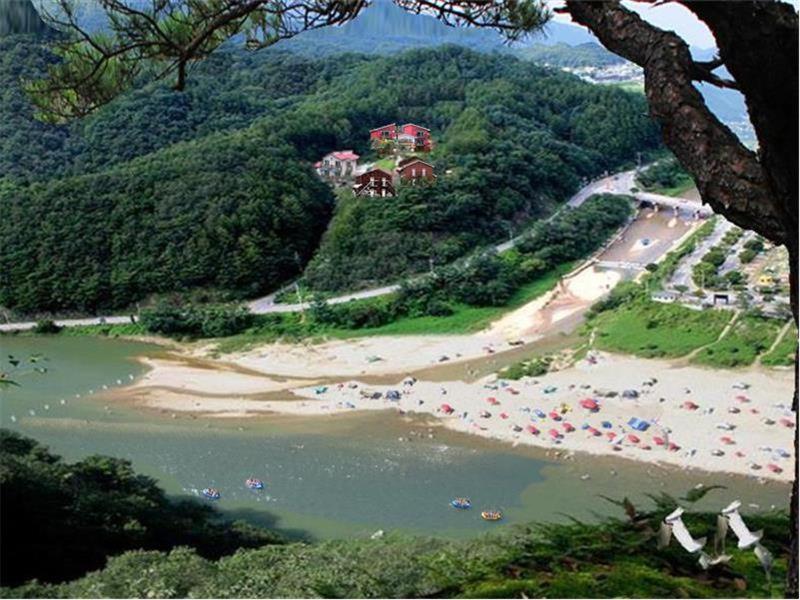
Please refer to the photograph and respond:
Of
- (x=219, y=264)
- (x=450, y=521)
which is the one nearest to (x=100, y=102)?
(x=450, y=521)

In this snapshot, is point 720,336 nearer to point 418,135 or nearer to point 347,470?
point 347,470

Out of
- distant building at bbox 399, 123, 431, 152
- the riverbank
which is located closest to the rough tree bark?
the riverbank

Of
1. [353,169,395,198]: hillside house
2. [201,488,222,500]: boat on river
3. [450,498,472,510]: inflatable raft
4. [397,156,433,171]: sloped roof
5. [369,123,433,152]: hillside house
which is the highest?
[369,123,433,152]: hillside house

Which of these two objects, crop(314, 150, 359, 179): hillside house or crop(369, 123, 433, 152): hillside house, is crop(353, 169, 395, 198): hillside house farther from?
crop(369, 123, 433, 152): hillside house

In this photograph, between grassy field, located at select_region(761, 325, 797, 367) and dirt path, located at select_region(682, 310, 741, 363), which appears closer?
grassy field, located at select_region(761, 325, 797, 367)

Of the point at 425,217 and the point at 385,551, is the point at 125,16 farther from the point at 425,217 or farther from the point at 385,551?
the point at 425,217

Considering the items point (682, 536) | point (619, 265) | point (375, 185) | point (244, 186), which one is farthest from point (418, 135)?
point (682, 536)

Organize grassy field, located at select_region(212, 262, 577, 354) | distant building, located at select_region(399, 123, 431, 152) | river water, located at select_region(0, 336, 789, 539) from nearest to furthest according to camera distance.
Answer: river water, located at select_region(0, 336, 789, 539) → grassy field, located at select_region(212, 262, 577, 354) → distant building, located at select_region(399, 123, 431, 152)
